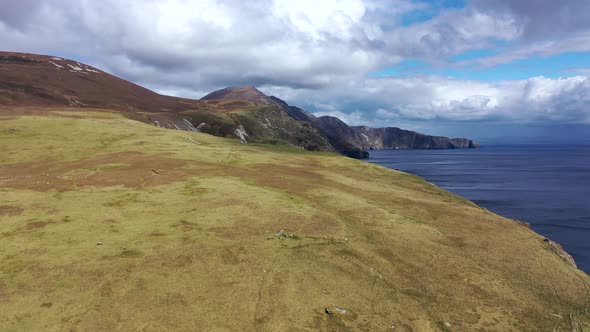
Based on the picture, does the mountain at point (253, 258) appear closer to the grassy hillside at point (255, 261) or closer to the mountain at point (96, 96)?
the grassy hillside at point (255, 261)

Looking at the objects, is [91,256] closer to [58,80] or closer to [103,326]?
[103,326]

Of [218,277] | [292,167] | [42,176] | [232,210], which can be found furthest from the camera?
[292,167]

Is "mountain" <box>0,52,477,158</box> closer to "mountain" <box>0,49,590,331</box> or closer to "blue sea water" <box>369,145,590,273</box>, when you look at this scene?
"mountain" <box>0,49,590,331</box>

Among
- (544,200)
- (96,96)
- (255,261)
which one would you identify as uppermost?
(96,96)

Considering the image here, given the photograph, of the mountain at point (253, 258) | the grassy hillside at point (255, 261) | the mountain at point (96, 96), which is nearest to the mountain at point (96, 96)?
the mountain at point (96, 96)

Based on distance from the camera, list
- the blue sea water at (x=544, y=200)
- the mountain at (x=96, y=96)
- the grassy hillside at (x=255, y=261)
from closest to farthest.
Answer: the grassy hillside at (x=255, y=261) < the blue sea water at (x=544, y=200) < the mountain at (x=96, y=96)

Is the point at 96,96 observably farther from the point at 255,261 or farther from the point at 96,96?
the point at 255,261

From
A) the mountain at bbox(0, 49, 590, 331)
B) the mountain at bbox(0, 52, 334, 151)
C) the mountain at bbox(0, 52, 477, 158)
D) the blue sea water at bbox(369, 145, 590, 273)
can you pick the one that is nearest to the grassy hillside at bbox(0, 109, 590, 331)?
the mountain at bbox(0, 49, 590, 331)

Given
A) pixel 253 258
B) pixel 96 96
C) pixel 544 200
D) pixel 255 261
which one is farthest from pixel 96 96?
pixel 544 200

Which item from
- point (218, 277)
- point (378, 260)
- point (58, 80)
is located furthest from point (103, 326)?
point (58, 80)
